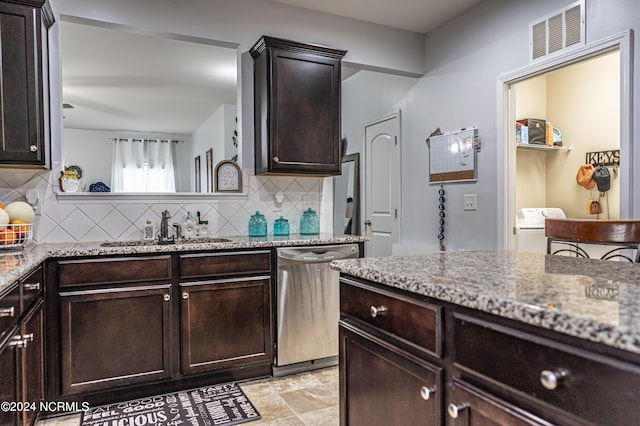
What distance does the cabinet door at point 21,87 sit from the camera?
227cm

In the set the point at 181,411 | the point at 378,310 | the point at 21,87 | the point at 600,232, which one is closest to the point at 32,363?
the point at 181,411

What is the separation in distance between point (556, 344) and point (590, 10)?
2.65 m

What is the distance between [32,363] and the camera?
1832mm

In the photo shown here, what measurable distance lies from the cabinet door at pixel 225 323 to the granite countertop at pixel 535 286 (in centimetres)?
133

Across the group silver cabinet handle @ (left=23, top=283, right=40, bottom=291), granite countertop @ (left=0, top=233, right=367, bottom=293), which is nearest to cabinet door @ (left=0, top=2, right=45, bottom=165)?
granite countertop @ (left=0, top=233, right=367, bottom=293)

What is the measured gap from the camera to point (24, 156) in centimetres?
232

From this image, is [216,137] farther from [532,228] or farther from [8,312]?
[532,228]

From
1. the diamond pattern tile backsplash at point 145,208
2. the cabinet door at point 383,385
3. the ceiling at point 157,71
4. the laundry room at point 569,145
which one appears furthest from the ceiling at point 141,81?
the cabinet door at point 383,385

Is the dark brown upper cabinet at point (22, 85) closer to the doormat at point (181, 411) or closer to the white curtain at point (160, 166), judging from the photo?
the white curtain at point (160, 166)

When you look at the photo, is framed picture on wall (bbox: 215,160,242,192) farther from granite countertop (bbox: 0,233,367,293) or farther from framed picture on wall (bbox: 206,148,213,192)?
granite countertop (bbox: 0,233,367,293)

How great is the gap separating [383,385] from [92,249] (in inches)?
70.2

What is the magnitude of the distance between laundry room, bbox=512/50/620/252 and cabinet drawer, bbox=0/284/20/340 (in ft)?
11.6

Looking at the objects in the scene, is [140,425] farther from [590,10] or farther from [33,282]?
[590,10]

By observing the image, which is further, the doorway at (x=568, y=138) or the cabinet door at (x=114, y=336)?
the doorway at (x=568, y=138)
